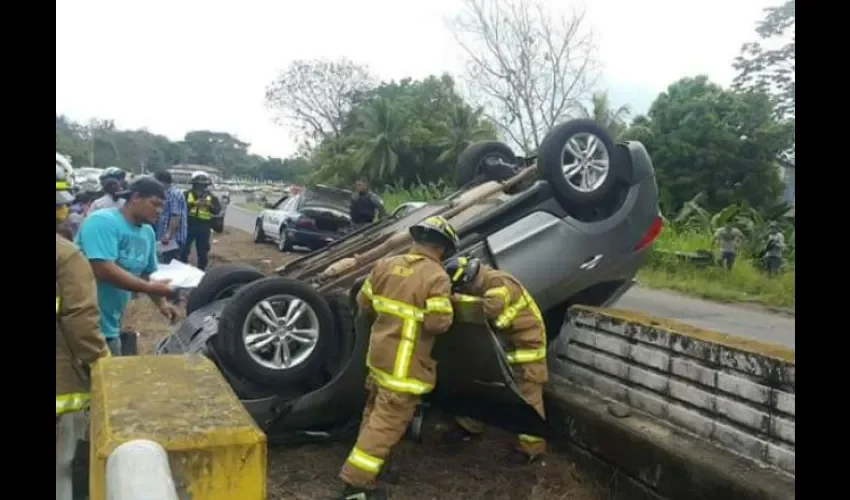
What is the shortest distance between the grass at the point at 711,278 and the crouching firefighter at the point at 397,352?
9034 millimetres

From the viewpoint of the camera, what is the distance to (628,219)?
17.2 ft

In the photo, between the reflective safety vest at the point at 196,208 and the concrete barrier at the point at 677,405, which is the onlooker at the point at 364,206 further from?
the concrete barrier at the point at 677,405

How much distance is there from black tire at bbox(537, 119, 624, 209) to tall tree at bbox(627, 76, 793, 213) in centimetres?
1534

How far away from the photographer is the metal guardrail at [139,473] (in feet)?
4.17

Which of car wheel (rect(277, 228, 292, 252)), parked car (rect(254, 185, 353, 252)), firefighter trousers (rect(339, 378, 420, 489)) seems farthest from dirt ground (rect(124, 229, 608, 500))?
car wheel (rect(277, 228, 292, 252))

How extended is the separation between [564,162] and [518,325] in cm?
120

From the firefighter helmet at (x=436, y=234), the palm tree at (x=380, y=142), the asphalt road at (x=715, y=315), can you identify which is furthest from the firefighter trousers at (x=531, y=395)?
the palm tree at (x=380, y=142)

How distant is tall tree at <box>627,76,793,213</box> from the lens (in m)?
20.0

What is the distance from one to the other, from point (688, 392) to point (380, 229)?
2675 millimetres

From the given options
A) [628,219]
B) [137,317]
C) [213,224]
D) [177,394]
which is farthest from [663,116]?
[177,394]

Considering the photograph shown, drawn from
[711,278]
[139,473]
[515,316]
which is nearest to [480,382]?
[515,316]

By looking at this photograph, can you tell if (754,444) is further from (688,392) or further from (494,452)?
(494,452)

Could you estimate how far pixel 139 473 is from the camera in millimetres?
1352

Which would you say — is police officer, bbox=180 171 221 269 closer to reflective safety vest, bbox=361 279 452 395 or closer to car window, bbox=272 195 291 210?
reflective safety vest, bbox=361 279 452 395
